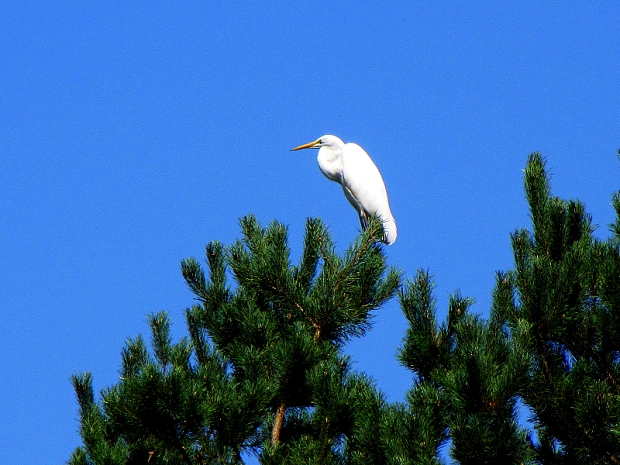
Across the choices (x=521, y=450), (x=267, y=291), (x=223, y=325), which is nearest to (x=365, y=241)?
(x=267, y=291)

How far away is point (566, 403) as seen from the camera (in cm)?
550

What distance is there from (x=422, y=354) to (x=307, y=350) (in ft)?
2.21

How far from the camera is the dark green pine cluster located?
4590 millimetres

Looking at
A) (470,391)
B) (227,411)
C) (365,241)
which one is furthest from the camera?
(365,241)

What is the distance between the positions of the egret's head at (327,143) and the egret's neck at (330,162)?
0.04 m

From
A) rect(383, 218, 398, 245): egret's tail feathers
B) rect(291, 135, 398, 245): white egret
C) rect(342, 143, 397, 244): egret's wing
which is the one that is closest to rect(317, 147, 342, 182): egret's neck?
rect(291, 135, 398, 245): white egret

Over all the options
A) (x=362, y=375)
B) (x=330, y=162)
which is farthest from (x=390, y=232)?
(x=362, y=375)

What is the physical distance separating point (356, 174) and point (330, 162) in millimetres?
471

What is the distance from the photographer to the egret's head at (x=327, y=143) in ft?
29.6

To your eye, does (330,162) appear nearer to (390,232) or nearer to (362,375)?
(390,232)

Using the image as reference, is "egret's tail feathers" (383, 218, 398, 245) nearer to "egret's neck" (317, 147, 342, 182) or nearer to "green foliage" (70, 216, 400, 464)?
"egret's neck" (317, 147, 342, 182)

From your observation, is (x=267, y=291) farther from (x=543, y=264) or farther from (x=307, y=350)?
(x=543, y=264)

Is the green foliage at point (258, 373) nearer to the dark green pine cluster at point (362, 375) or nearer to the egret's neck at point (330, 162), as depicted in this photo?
the dark green pine cluster at point (362, 375)

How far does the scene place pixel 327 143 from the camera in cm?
906
